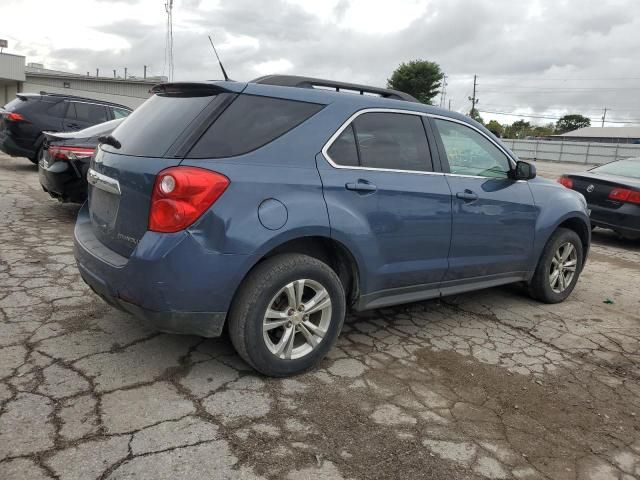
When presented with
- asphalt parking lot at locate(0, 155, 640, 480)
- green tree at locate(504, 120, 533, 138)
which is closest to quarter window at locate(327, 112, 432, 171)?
asphalt parking lot at locate(0, 155, 640, 480)

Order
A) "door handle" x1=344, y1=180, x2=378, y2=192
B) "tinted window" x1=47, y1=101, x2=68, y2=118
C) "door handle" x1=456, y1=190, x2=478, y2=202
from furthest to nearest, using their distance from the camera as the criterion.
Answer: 1. "tinted window" x1=47, y1=101, x2=68, y2=118
2. "door handle" x1=456, y1=190, x2=478, y2=202
3. "door handle" x1=344, y1=180, x2=378, y2=192

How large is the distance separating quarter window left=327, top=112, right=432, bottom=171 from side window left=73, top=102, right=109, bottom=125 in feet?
29.1

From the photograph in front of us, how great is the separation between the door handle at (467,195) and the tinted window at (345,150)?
94 cm

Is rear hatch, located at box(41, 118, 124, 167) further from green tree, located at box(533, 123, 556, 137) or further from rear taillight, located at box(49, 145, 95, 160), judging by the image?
green tree, located at box(533, 123, 556, 137)

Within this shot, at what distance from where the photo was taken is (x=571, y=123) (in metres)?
114

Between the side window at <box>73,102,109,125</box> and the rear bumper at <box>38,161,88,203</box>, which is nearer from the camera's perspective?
the rear bumper at <box>38,161,88,203</box>

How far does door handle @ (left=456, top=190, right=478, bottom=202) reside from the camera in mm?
3874

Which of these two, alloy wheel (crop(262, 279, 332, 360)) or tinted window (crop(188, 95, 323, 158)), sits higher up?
tinted window (crop(188, 95, 323, 158))

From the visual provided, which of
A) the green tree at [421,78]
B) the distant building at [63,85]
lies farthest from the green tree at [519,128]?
the distant building at [63,85]

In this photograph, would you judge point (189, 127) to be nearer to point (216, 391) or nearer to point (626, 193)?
point (216, 391)

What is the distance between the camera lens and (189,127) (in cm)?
293

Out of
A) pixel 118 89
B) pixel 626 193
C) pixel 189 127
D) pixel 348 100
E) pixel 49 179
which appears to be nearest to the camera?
pixel 189 127

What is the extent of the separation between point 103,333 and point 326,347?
1.52m

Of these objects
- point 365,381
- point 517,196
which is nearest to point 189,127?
point 365,381
